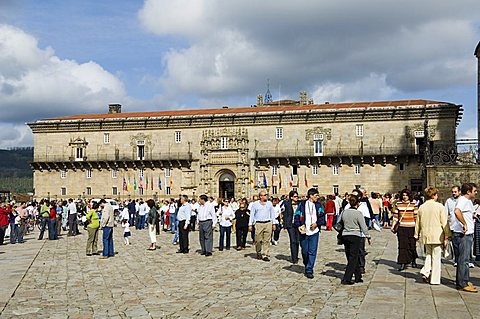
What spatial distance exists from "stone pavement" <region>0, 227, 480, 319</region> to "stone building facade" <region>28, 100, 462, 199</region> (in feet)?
101

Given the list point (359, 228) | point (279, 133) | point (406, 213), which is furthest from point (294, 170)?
point (359, 228)

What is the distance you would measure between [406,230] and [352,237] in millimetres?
2015

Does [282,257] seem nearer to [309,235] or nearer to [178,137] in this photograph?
[309,235]

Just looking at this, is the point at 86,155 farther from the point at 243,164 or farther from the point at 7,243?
the point at 7,243

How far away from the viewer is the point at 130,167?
163 feet

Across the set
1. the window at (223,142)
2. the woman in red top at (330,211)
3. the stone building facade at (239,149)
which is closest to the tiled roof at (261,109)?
the stone building facade at (239,149)

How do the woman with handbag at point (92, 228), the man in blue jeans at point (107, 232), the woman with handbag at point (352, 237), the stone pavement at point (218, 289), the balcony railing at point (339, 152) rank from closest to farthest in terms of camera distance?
the stone pavement at point (218, 289) → the woman with handbag at point (352, 237) → the man in blue jeans at point (107, 232) → the woman with handbag at point (92, 228) → the balcony railing at point (339, 152)

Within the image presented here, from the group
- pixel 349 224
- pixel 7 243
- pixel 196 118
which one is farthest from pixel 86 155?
pixel 349 224

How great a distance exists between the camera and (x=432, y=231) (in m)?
9.42

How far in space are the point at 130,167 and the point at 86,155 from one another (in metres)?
4.28

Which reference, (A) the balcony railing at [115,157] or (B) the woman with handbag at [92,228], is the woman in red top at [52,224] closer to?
(B) the woman with handbag at [92,228]

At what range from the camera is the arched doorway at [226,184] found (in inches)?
1914

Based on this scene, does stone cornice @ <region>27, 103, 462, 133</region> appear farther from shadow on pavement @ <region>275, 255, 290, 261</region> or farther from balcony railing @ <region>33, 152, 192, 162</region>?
shadow on pavement @ <region>275, 255, 290, 261</region>

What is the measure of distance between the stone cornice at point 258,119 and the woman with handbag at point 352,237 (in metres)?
36.0
